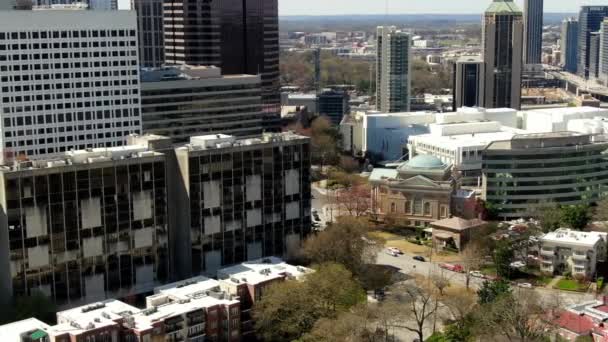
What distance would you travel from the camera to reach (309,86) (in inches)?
6265

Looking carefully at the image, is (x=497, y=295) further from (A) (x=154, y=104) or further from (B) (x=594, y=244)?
(A) (x=154, y=104)

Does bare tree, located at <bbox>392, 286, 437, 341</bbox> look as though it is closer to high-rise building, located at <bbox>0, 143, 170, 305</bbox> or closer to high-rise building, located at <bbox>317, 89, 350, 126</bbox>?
high-rise building, located at <bbox>0, 143, 170, 305</bbox>

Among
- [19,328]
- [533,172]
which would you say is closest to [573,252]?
[533,172]

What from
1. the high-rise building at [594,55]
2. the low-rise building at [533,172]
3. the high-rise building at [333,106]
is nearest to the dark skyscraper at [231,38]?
the high-rise building at [333,106]

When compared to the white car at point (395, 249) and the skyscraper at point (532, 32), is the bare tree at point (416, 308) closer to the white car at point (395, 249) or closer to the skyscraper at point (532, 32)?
the white car at point (395, 249)

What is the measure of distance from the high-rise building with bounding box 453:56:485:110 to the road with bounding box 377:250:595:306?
190 ft

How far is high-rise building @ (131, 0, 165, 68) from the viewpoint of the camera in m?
94.7

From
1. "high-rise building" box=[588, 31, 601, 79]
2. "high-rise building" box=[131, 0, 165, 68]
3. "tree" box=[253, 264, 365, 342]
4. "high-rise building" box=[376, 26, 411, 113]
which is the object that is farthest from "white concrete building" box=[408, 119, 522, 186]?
"high-rise building" box=[588, 31, 601, 79]

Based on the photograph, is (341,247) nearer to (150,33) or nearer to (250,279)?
(250,279)

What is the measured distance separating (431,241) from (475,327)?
18.7 metres

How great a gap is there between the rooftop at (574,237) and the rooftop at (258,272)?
15.6 m

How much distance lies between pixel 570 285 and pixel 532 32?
155 m

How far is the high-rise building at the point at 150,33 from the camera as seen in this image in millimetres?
94688

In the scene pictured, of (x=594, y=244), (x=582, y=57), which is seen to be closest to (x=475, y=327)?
(x=594, y=244)
